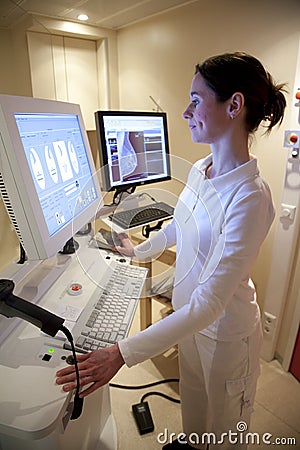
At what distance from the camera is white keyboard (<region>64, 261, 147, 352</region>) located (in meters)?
0.75

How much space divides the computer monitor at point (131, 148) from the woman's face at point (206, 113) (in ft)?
1.83

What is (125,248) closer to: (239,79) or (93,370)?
(93,370)

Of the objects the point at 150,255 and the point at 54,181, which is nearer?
the point at 54,181

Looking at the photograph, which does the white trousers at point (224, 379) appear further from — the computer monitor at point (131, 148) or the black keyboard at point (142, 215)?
the computer monitor at point (131, 148)

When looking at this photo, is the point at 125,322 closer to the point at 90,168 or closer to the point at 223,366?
the point at 223,366

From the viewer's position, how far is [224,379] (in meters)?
0.98

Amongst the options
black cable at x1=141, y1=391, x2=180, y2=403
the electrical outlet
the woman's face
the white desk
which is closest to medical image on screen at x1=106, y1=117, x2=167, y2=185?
the white desk

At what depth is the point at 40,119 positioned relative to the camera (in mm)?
809

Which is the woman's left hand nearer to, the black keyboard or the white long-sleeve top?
the white long-sleeve top

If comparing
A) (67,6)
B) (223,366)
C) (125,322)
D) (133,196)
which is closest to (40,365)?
(125,322)

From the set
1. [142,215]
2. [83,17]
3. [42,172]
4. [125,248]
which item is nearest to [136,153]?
[142,215]

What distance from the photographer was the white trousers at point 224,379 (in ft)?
3.18

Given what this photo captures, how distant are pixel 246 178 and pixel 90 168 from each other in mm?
589

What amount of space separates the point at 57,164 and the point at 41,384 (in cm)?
56
